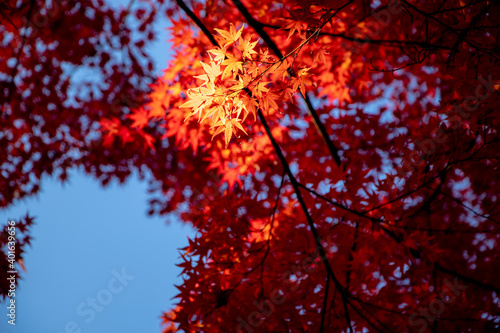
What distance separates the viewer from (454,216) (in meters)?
6.59

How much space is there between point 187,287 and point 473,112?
125 inches

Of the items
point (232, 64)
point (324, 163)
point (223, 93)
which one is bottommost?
point (223, 93)

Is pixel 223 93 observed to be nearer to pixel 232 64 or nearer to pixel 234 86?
pixel 234 86

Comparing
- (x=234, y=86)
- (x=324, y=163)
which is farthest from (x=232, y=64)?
(x=324, y=163)

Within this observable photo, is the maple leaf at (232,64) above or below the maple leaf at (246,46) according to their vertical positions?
below

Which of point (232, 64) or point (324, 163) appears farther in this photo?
point (324, 163)

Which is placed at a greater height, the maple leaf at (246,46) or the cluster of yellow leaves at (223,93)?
the maple leaf at (246,46)

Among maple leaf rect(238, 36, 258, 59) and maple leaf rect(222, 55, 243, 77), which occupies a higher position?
maple leaf rect(238, 36, 258, 59)

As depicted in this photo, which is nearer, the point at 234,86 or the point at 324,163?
the point at 234,86

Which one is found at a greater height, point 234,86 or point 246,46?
point 246,46

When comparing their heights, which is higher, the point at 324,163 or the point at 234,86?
the point at 324,163

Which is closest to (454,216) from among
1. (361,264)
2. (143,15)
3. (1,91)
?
(361,264)

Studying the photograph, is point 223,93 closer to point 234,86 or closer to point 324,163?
point 234,86

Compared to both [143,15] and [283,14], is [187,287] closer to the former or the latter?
[283,14]
